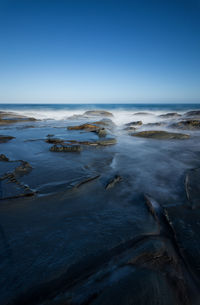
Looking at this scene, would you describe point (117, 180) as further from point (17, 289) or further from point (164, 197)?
point (17, 289)

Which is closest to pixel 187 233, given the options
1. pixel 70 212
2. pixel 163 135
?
pixel 70 212

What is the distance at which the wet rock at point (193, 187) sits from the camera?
200cm

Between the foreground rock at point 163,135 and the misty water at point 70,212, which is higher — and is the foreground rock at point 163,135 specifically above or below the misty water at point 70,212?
above

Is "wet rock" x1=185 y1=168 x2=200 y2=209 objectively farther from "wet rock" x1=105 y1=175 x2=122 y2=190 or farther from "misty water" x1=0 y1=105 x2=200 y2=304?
"wet rock" x1=105 y1=175 x2=122 y2=190

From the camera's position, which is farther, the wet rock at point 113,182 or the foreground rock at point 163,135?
the foreground rock at point 163,135

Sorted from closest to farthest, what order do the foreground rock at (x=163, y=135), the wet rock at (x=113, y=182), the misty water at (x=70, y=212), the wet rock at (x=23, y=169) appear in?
the misty water at (x=70, y=212), the wet rock at (x=113, y=182), the wet rock at (x=23, y=169), the foreground rock at (x=163, y=135)

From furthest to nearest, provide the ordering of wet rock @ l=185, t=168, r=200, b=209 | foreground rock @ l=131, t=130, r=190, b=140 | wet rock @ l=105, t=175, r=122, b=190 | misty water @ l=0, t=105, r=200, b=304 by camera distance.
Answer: foreground rock @ l=131, t=130, r=190, b=140
wet rock @ l=105, t=175, r=122, b=190
wet rock @ l=185, t=168, r=200, b=209
misty water @ l=0, t=105, r=200, b=304

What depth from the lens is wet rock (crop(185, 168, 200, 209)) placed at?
200 centimetres

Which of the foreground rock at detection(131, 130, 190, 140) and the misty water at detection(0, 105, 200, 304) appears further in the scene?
the foreground rock at detection(131, 130, 190, 140)

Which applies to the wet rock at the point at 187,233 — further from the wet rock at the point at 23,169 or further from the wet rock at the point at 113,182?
the wet rock at the point at 23,169

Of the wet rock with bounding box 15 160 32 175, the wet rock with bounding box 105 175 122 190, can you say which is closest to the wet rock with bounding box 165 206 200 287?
the wet rock with bounding box 105 175 122 190

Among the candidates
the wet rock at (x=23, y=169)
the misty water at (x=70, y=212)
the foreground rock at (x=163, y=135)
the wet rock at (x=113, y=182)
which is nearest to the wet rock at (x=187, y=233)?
the misty water at (x=70, y=212)

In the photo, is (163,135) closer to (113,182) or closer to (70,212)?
(113,182)

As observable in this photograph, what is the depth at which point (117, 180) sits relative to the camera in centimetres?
253
